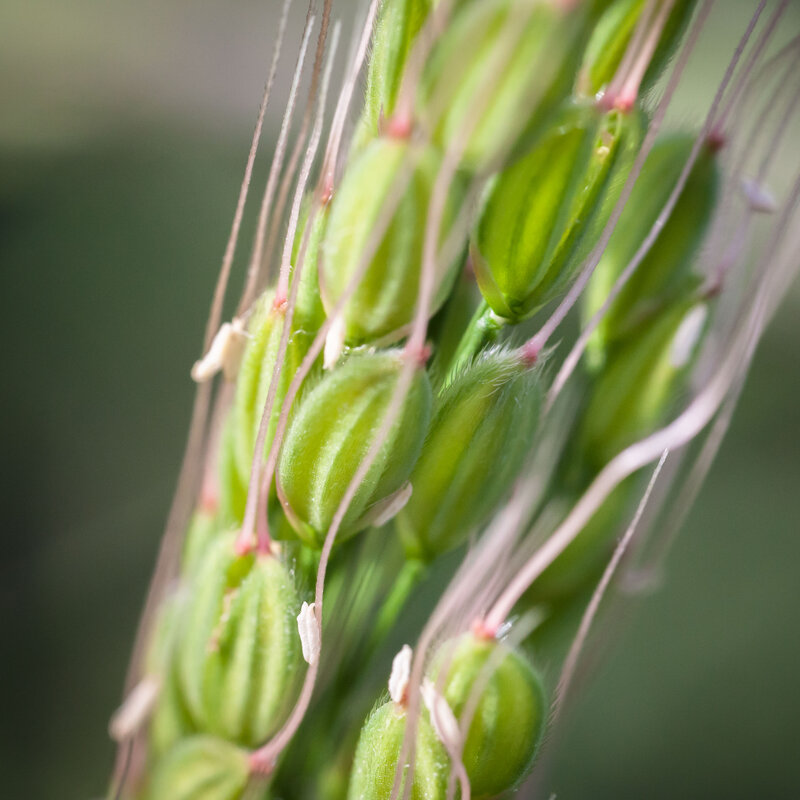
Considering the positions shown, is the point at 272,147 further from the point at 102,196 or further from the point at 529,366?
the point at 529,366

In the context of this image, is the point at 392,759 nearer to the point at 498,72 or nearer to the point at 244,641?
the point at 244,641

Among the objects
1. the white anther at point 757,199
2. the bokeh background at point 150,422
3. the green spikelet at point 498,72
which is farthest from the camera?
the bokeh background at point 150,422

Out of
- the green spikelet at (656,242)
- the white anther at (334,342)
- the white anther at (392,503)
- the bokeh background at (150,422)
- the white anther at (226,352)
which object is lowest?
the bokeh background at (150,422)

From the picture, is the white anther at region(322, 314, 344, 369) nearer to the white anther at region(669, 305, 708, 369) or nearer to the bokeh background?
the white anther at region(669, 305, 708, 369)

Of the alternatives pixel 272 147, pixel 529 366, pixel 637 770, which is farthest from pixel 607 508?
pixel 272 147

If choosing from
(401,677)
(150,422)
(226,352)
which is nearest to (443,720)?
(401,677)

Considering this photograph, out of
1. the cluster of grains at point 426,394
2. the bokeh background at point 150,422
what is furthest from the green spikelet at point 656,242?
the bokeh background at point 150,422

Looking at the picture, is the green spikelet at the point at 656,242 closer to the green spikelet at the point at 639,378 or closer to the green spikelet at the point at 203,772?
the green spikelet at the point at 639,378
